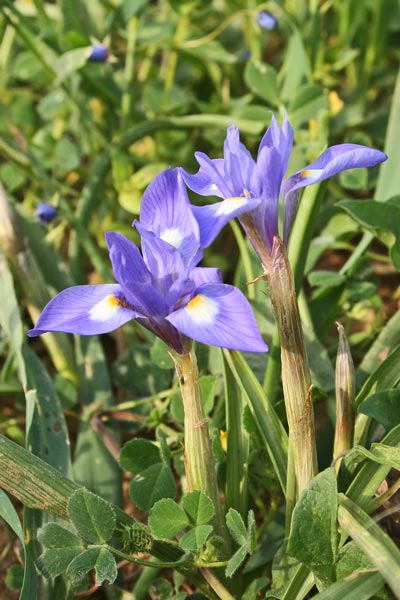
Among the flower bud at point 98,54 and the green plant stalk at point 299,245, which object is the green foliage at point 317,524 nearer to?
the green plant stalk at point 299,245

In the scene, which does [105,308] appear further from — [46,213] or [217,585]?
[46,213]

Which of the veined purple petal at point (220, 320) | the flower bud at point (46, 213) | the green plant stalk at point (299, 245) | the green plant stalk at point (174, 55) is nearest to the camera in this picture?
the veined purple petal at point (220, 320)

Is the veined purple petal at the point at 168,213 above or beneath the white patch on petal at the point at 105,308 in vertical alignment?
above

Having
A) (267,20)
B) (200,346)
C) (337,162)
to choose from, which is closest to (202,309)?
(337,162)

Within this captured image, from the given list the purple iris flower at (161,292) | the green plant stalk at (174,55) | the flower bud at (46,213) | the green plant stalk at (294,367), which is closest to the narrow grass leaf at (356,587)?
the green plant stalk at (294,367)

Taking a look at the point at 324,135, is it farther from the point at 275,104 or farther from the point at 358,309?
the point at 358,309

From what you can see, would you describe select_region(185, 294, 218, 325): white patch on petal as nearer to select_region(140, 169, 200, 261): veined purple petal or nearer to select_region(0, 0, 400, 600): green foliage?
select_region(140, 169, 200, 261): veined purple petal

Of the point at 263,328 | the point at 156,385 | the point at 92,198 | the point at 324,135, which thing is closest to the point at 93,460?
the point at 156,385
